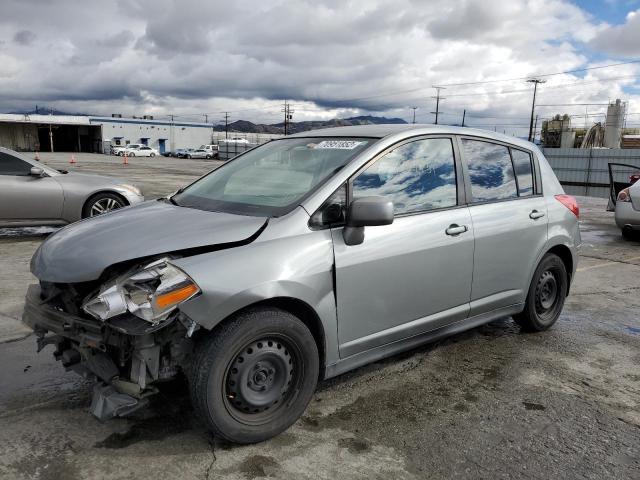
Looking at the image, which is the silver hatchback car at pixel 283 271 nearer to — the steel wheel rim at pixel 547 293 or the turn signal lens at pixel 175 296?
the turn signal lens at pixel 175 296

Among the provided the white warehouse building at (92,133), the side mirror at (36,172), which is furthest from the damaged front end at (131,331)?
the white warehouse building at (92,133)

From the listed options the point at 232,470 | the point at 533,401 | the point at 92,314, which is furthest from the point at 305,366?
the point at 533,401

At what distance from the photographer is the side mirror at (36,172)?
8.20 m

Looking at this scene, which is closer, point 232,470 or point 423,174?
point 232,470

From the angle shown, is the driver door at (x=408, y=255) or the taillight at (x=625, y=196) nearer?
the driver door at (x=408, y=255)

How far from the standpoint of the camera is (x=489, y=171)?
4117mm

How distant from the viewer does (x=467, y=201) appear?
12.6ft

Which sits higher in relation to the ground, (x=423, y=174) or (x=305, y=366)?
(x=423, y=174)

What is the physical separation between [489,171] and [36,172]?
695cm

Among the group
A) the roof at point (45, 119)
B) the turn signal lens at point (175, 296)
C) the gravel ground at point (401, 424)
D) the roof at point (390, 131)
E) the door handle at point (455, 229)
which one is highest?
the roof at point (45, 119)

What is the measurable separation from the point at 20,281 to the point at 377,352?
14.5 feet

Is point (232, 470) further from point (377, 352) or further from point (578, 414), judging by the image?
point (578, 414)

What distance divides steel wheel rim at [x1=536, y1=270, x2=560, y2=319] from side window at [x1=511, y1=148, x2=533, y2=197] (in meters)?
0.73

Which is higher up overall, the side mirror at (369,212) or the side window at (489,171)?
the side window at (489,171)
